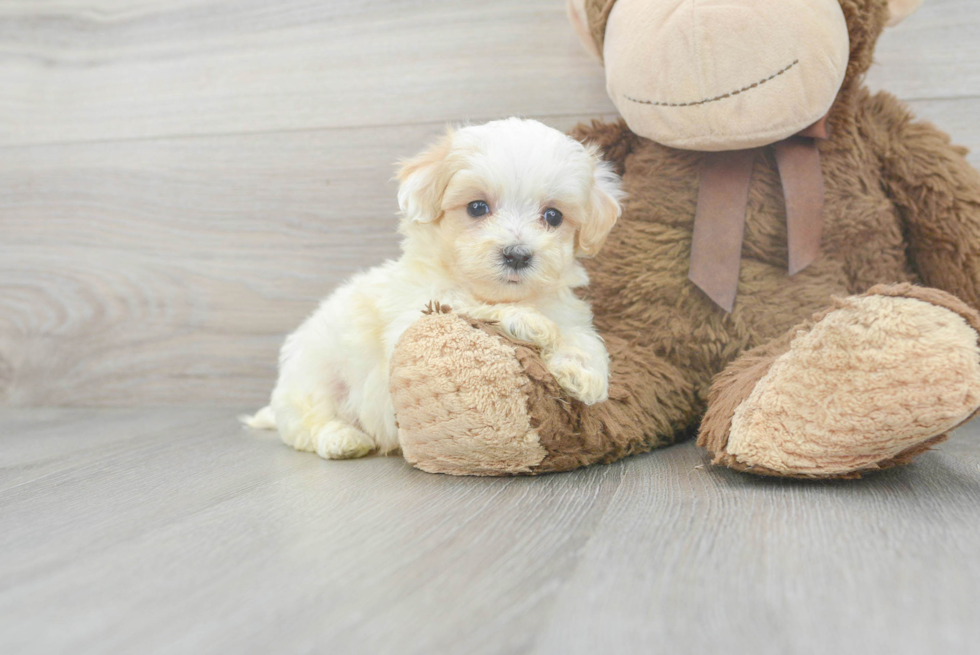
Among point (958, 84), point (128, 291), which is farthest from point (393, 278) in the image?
point (958, 84)

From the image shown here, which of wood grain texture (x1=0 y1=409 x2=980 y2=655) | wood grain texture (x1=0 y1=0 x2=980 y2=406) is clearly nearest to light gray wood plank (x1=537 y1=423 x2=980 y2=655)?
wood grain texture (x1=0 y1=409 x2=980 y2=655)

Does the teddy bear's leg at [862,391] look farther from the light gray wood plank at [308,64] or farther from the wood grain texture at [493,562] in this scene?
the light gray wood plank at [308,64]

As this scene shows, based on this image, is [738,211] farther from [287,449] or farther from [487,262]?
[287,449]

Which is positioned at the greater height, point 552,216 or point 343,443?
point 552,216

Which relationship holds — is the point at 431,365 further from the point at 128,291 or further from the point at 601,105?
the point at 128,291

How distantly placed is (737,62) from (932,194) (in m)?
0.40

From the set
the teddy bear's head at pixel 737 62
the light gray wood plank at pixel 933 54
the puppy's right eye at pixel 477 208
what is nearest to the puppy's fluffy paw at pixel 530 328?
the puppy's right eye at pixel 477 208

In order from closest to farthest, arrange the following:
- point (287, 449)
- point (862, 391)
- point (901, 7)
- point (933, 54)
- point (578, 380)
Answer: point (862, 391) → point (578, 380) → point (901, 7) → point (287, 449) → point (933, 54)

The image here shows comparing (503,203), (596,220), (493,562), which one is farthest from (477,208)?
(493,562)

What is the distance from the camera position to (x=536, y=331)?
3.19 feet

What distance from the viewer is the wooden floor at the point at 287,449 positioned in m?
0.58

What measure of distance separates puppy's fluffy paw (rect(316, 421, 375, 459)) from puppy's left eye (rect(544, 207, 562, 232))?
0.44m

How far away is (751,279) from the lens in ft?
3.90

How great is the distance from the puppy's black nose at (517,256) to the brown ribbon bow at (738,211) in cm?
33
